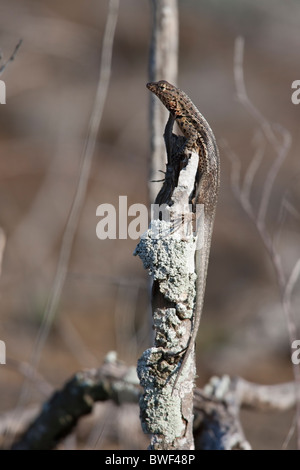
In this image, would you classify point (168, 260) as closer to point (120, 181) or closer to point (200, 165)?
point (200, 165)

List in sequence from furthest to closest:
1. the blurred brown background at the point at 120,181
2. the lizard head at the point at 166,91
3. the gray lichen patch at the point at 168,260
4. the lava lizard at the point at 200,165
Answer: the blurred brown background at the point at 120,181 → the lizard head at the point at 166,91 → the lava lizard at the point at 200,165 → the gray lichen patch at the point at 168,260

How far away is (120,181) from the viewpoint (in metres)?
11.7

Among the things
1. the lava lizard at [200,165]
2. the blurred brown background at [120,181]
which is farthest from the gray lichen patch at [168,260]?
the blurred brown background at [120,181]

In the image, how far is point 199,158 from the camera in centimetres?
227

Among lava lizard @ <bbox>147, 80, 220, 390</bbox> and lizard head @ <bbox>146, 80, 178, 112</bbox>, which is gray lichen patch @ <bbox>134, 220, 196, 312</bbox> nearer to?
lava lizard @ <bbox>147, 80, 220, 390</bbox>

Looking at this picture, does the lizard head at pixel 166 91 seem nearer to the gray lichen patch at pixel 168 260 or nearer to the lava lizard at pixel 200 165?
the lava lizard at pixel 200 165

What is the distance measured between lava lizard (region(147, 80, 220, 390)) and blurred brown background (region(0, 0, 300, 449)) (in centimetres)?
83

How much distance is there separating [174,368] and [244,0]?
1291cm

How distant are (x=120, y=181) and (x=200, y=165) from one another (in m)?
9.50

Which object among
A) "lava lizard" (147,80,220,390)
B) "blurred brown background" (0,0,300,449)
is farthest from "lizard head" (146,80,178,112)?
"blurred brown background" (0,0,300,449)

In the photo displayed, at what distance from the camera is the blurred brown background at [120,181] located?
7.77 metres

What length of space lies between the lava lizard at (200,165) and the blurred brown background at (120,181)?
2.72ft
